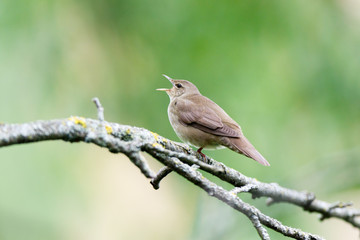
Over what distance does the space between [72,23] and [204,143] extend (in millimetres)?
2405

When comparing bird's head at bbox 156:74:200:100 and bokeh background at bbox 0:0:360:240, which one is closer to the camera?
bokeh background at bbox 0:0:360:240

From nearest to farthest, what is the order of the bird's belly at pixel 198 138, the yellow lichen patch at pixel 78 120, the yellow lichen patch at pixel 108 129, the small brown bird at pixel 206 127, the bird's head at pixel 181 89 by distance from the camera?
the yellow lichen patch at pixel 78 120 → the yellow lichen patch at pixel 108 129 → the small brown bird at pixel 206 127 → the bird's belly at pixel 198 138 → the bird's head at pixel 181 89

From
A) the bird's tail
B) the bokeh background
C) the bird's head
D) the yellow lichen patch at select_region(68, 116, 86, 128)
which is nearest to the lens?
the yellow lichen patch at select_region(68, 116, 86, 128)

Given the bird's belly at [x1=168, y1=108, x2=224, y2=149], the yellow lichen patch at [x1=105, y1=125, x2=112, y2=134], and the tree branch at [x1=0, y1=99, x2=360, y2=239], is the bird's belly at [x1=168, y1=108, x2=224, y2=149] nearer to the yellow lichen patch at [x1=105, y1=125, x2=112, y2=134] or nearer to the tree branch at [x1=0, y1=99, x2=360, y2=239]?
the tree branch at [x1=0, y1=99, x2=360, y2=239]

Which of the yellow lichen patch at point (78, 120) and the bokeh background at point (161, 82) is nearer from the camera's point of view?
the yellow lichen patch at point (78, 120)

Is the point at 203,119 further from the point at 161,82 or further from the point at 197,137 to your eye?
the point at 161,82

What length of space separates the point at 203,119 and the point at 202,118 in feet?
0.09

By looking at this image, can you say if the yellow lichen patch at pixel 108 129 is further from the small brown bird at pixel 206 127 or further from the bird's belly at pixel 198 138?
the bird's belly at pixel 198 138

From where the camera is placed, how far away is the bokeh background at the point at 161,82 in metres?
5.16

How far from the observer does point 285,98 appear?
5.77 m

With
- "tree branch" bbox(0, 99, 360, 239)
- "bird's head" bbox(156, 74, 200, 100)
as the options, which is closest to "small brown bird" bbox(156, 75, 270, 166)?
"bird's head" bbox(156, 74, 200, 100)

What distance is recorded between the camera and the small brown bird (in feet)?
14.7

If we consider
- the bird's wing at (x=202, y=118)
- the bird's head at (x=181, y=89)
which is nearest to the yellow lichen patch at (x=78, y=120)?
the bird's wing at (x=202, y=118)

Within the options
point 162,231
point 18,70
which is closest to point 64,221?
point 162,231
